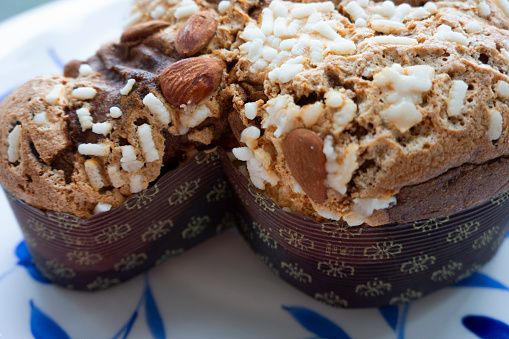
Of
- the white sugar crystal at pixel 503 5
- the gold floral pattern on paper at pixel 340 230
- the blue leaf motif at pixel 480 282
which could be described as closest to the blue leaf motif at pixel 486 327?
the blue leaf motif at pixel 480 282

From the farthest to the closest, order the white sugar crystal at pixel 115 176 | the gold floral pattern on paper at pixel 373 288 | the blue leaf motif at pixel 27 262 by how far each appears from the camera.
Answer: the blue leaf motif at pixel 27 262 → the gold floral pattern on paper at pixel 373 288 → the white sugar crystal at pixel 115 176

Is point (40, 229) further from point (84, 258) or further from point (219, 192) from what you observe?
point (219, 192)

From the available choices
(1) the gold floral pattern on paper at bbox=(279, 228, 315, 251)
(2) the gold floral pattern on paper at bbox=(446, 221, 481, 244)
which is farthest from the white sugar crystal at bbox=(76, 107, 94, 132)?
(2) the gold floral pattern on paper at bbox=(446, 221, 481, 244)

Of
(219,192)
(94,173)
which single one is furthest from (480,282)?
(94,173)

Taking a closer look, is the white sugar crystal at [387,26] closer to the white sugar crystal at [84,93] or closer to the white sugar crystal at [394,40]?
the white sugar crystal at [394,40]

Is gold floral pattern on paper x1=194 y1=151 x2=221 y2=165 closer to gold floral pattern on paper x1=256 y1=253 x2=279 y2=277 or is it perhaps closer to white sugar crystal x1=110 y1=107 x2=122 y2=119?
white sugar crystal x1=110 y1=107 x2=122 y2=119

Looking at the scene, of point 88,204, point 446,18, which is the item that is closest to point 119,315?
point 88,204
